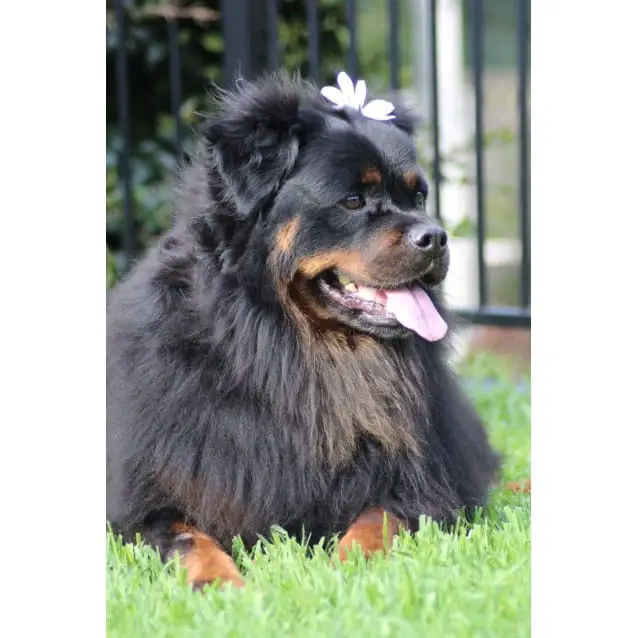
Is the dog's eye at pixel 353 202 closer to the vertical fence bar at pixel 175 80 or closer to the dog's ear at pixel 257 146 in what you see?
the dog's ear at pixel 257 146

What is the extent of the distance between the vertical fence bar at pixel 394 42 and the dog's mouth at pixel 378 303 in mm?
2432

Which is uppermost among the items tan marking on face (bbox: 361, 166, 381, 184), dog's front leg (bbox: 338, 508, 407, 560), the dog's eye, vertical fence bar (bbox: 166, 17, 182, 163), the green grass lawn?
vertical fence bar (bbox: 166, 17, 182, 163)

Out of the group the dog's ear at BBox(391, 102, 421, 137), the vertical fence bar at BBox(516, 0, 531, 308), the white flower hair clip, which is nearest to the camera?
the white flower hair clip

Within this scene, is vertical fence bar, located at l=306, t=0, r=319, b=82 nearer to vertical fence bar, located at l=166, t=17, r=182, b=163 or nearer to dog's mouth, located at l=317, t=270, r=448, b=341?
vertical fence bar, located at l=166, t=17, r=182, b=163

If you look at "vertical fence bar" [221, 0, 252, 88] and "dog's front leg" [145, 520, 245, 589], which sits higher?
"vertical fence bar" [221, 0, 252, 88]

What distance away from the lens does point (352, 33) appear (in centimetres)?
548

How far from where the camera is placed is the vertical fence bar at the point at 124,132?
5590 millimetres

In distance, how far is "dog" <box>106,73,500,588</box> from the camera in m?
3.20

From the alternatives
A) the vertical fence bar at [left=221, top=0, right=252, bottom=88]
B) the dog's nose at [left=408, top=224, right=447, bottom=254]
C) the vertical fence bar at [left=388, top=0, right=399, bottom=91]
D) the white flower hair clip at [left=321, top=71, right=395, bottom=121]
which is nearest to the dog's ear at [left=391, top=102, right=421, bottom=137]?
the white flower hair clip at [left=321, top=71, right=395, bottom=121]
